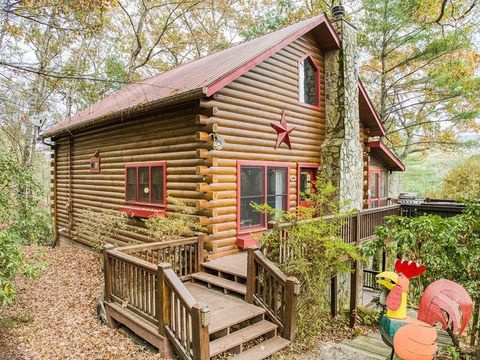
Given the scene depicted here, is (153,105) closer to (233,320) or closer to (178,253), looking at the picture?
(178,253)

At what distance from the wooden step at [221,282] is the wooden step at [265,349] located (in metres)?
0.99

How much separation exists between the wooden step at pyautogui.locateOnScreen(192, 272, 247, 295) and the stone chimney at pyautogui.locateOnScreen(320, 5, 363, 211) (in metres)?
4.89

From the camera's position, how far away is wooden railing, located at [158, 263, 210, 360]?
445 centimetres

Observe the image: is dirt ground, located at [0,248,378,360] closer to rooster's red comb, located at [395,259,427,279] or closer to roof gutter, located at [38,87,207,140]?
rooster's red comb, located at [395,259,427,279]

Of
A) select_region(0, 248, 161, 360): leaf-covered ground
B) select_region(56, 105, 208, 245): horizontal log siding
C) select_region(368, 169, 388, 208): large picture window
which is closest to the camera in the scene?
select_region(0, 248, 161, 360): leaf-covered ground

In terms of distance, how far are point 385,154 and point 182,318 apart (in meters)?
12.4

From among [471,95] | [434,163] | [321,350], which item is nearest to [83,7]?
[321,350]

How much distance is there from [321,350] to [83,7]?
22.4 ft

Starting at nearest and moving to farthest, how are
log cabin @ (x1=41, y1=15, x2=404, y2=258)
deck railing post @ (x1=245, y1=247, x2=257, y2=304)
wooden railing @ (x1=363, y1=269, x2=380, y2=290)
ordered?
deck railing post @ (x1=245, y1=247, x2=257, y2=304) → log cabin @ (x1=41, y1=15, x2=404, y2=258) → wooden railing @ (x1=363, y1=269, x2=380, y2=290)

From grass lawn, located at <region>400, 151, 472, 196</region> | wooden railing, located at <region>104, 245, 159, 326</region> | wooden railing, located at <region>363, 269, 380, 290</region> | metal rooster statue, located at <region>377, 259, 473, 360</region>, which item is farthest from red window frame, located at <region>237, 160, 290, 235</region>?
grass lawn, located at <region>400, 151, 472, 196</region>

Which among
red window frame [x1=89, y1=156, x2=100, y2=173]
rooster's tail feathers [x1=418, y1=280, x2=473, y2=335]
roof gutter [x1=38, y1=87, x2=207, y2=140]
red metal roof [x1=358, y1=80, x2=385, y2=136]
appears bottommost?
rooster's tail feathers [x1=418, y1=280, x2=473, y2=335]

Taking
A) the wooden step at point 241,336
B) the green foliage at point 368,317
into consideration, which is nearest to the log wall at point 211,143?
the wooden step at point 241,336

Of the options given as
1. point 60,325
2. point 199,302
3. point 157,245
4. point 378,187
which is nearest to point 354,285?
point 199,302

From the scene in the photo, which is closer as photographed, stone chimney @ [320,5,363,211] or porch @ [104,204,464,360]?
porch @ [104,204,464,360]
